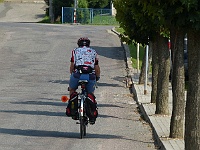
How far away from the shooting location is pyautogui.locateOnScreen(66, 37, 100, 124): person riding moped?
13.0m

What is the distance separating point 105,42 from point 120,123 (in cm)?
2297

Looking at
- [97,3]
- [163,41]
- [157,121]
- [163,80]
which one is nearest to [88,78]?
[157,121]

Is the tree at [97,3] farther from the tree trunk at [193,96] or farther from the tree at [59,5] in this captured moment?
the tree trunk at [193,96]

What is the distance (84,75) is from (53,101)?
617 centimetres

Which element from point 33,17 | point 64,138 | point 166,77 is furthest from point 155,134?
point 33,17

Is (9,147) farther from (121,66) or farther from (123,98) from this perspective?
(121,66)

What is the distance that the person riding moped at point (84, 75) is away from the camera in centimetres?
1298

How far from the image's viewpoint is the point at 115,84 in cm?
2391

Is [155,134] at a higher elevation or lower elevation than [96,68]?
lower

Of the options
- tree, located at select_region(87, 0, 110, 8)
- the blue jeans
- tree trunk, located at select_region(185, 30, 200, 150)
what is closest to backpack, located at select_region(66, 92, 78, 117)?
the blue jeans

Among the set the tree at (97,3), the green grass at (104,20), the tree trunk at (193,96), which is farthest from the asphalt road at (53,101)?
the tree at (97,3)

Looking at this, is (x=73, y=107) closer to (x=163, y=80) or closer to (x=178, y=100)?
(x=178, y=100)

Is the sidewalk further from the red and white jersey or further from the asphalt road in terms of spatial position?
the red and white jersey

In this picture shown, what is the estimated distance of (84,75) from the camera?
1318cm
